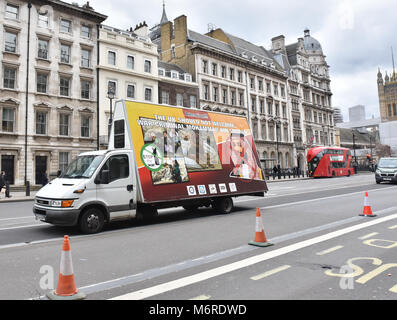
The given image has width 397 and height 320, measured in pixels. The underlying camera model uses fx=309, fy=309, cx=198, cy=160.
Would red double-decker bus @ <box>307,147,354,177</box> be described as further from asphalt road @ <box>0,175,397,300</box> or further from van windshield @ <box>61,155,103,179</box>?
van windshield @ <box>61,155,103,179</box>

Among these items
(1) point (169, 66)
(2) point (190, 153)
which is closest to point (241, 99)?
(1) point (169, 66)

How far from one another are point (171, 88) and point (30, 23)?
15.9 meters

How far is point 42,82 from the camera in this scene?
27828 mm

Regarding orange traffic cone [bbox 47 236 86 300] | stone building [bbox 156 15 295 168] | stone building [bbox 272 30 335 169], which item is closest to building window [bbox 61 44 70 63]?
stone building [bbox 156 15 295 168]

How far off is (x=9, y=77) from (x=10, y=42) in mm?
3071

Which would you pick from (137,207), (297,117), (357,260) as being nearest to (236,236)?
(357,260)

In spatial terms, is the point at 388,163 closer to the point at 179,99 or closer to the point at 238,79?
the point at 179,99

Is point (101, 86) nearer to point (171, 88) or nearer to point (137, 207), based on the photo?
point (171, 88)

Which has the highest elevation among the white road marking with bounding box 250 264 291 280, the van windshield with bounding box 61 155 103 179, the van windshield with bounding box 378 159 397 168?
the van windshield with bounding box 378 159 397 168

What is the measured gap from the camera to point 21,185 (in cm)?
2573

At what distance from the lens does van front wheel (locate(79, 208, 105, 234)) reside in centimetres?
768

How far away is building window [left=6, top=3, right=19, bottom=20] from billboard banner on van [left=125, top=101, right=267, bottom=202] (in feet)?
81.5

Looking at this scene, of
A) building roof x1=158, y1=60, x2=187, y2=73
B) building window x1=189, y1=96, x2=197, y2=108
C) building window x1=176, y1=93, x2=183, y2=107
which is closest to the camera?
building window x1=176, y1=93, x2=183, y2=107
